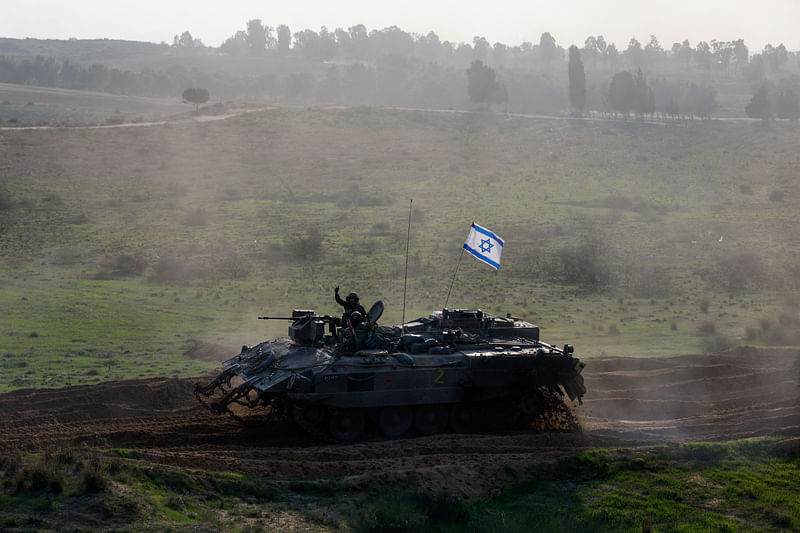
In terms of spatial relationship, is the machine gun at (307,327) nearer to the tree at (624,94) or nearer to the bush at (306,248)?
the bush at (306,248)

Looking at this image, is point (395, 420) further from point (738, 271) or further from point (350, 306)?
point (738, 271)

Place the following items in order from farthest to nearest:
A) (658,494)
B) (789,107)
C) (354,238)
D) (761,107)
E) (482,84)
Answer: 1. (482,84)
2. (761,107)
3. (789,107)
4. (354,238)
5. (658,494)

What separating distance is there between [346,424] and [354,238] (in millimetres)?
30029

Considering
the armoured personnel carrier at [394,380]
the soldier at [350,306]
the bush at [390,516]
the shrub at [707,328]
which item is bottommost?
the bush at [390,516]

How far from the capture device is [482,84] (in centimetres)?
10669

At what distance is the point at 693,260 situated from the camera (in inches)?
1781

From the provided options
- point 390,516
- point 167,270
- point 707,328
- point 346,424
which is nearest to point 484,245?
point 346,424

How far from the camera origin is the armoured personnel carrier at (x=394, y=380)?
17.0 metres

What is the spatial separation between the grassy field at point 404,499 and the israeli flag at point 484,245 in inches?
259

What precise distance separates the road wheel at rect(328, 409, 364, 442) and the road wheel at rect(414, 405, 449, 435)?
1254 mm

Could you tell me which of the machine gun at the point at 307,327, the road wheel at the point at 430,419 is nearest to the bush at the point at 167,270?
the machine gun at the point at 307,327

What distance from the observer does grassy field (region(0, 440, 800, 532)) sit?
39.3 feet

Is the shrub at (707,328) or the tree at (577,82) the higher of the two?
the tree at (577,82)

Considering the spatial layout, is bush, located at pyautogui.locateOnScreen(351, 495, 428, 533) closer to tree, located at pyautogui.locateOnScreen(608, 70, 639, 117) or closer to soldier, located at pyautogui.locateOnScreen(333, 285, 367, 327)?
soldier, located at pyautogui.locateOnScreen(333, 285, 367, 327)
